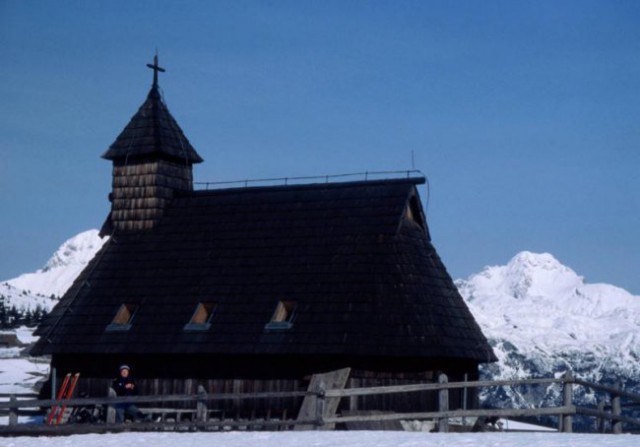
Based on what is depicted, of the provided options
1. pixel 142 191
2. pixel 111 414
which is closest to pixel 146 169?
pixel 142 191

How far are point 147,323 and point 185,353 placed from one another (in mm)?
1872

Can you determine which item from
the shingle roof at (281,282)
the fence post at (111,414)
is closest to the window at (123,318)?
the shingle roof at (281,282)

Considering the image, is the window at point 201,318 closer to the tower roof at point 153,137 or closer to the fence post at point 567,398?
the tower roof at point 153,137

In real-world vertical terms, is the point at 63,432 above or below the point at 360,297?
below

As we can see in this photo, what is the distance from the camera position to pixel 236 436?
24.9 meters

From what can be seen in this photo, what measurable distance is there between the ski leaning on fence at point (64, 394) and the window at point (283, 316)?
590 cm

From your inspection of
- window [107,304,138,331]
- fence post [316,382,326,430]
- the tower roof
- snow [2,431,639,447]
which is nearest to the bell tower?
the tower roof

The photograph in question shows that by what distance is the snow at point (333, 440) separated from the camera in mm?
22078

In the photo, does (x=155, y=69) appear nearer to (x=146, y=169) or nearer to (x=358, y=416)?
(x=146, y=169)

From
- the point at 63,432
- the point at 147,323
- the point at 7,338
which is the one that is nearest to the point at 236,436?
the point at 63,432

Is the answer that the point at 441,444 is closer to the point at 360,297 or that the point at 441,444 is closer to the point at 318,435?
the point at 318,435

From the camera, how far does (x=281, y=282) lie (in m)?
34.3

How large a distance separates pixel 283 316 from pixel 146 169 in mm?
9109

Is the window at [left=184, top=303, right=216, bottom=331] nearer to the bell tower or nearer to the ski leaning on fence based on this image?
the ski leaning on fence
